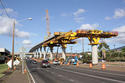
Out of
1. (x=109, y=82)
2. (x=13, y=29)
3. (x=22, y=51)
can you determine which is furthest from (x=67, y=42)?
(x=109, y=82)

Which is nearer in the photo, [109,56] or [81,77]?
[81,77]

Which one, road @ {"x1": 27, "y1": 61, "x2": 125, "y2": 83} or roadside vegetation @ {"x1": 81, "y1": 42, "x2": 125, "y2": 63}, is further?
roadside vegetation @ {"x1": 81, "y1": 42, "x2": 125, "y2": 63}

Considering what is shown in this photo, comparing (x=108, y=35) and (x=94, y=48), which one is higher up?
(x=108, y=35)

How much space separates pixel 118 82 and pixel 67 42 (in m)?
55.0

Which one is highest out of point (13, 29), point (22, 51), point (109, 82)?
point (13, 29)

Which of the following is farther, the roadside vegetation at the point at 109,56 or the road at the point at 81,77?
the roadside vegetation at the point at 109,56

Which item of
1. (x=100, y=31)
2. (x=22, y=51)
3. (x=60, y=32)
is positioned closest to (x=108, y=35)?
(x=100, y=31)

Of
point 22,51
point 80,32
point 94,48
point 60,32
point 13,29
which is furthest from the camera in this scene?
point 60,32

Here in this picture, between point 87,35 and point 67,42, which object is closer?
point 87,35

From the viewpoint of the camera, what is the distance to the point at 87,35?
154 ft

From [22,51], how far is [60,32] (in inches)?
1455

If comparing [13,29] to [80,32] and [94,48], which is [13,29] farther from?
[94,48]

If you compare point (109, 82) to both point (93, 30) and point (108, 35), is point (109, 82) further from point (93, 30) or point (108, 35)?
point (108, 35)

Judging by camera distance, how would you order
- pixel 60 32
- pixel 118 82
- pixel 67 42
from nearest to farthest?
pixel 118 82
pixel 60 32
pixel 67 42
